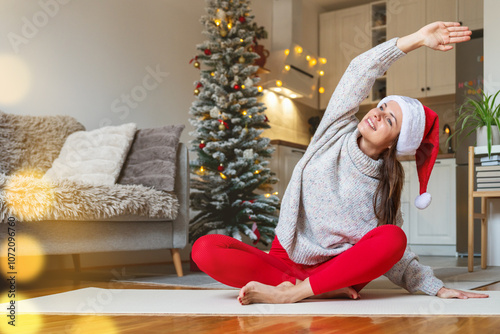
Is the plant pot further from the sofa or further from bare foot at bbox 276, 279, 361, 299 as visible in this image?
bare foot at bbox 276, 279, 361, 299

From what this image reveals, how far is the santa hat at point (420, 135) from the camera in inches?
63.2

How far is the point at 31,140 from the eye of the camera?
278 centimetres

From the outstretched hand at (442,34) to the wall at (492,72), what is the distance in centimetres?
245

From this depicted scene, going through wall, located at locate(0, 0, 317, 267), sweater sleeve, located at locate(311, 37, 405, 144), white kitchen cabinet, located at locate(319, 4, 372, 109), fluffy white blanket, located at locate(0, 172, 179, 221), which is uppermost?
white kitchen cabinet, located at locate(319, 4, 372, 109)

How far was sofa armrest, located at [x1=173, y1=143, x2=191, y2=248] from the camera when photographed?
276 centimetres

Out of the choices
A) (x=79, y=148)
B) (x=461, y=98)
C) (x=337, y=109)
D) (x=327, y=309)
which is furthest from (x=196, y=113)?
(x=461, y=98)

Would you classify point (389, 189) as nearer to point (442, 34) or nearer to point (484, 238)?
point (442, 34)

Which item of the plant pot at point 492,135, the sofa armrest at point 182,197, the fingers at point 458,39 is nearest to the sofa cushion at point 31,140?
the sofa armrest at point 182,197

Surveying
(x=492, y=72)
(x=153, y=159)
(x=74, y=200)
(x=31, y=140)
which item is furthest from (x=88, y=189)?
(x=492, y=72)

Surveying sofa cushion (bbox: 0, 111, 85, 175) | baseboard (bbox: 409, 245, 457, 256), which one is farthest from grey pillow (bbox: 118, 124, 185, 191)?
baseboard (bbox: 409, 245, 457, 256)

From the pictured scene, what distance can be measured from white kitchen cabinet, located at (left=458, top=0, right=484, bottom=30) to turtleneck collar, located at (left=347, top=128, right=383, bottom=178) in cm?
410

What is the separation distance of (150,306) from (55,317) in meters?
0.29

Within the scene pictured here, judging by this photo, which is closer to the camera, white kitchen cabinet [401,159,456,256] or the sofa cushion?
the sofa cushion

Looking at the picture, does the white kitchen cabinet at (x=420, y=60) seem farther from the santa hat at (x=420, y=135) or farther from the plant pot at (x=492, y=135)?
the santa hat at (x=420, y=135)
